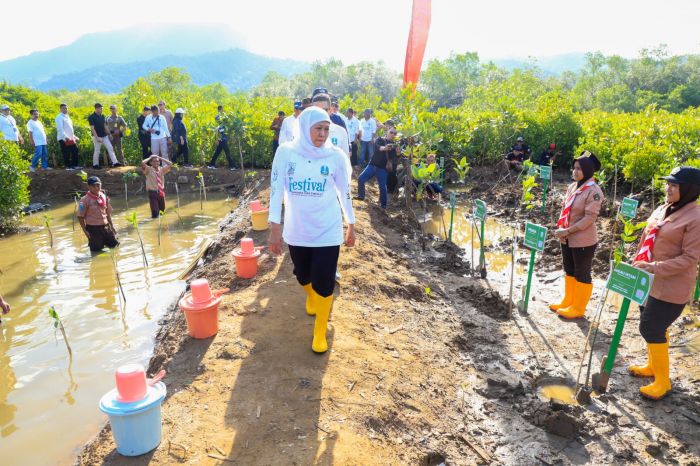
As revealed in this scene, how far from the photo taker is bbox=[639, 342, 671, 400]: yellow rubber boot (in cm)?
360

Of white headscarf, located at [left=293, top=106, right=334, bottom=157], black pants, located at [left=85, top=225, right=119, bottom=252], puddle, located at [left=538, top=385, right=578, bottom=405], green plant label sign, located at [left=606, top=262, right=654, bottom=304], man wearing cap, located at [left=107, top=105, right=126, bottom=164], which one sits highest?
white headscarf, located at [left=293, top=106, right=334, bottom=157]

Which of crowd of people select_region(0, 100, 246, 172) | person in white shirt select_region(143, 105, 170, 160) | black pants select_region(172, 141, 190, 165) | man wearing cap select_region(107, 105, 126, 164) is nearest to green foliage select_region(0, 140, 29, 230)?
crowd of people select_region(0, 100, 246, 172)

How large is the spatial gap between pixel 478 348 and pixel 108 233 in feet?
21.1

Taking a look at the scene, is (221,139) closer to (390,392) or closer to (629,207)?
(629,207)

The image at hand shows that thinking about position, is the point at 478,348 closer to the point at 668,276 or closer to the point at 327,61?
the point at 668,276

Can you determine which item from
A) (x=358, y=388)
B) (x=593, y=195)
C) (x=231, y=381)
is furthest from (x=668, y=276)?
(x=231, y=381)

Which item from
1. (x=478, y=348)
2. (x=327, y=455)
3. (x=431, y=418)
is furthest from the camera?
(x=478, y=348)

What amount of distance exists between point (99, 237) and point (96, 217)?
0.44 meters

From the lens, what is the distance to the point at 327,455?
2.58m

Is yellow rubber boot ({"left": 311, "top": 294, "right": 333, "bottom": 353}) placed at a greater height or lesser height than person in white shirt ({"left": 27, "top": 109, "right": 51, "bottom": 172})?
lesser

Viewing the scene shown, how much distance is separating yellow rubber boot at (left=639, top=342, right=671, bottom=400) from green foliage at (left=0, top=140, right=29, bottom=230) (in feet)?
35.6

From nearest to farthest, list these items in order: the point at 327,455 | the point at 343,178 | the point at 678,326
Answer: the point at 327,455 < the point at 343,178 < the point at 678,326

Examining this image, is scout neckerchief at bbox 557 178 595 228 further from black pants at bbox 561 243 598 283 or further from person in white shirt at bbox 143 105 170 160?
person in white shirt at bbox 143 105 170 160

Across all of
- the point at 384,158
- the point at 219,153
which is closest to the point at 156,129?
the point at 219,153
